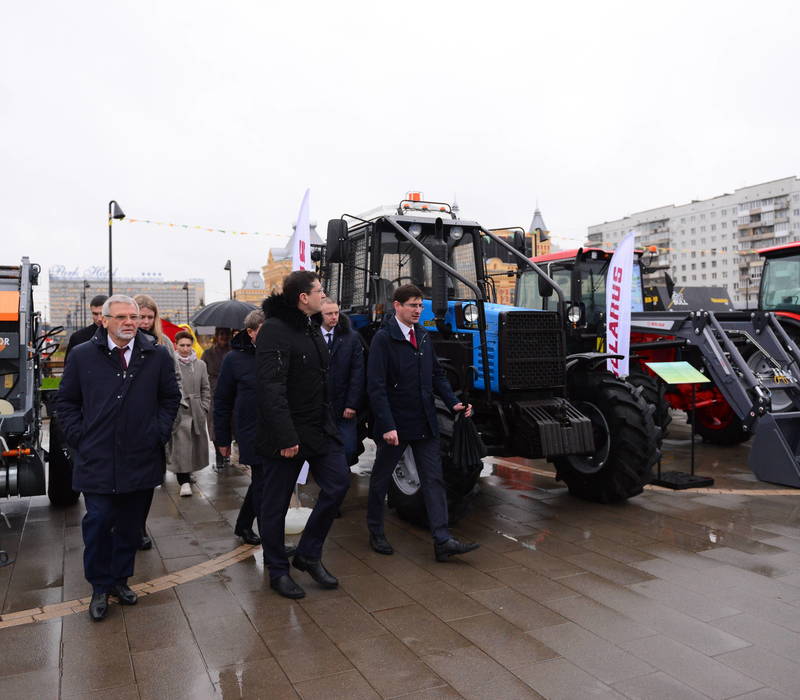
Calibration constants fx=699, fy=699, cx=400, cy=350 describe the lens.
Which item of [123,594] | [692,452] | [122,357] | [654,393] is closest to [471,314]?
[692,452]

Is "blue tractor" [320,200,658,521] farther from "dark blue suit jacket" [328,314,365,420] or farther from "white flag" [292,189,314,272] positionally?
"white flag" [292,189,314,272]

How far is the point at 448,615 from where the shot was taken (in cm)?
397

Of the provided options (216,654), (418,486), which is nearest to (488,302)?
(418,486)

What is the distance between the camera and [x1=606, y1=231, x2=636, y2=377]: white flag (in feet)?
28.1

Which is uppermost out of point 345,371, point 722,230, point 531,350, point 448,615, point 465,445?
point 722,230

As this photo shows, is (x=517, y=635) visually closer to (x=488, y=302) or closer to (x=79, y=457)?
(x=79, y=457)

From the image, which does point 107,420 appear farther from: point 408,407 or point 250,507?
point 408,407

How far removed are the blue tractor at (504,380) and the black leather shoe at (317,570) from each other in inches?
51.2

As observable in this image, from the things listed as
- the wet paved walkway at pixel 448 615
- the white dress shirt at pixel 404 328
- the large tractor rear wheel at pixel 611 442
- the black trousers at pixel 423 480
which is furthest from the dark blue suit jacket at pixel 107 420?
the large tractor rear wheel at pixel 611 442

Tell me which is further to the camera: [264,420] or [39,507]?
→ [39,507]

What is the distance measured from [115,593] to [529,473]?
16.0 feet

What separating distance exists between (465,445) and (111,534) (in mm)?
2423

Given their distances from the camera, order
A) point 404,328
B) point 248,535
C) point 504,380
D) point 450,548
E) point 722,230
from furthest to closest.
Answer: point 722,230
point 504,380
point 248,535
point 404,328
point 450,548

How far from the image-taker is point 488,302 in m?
6.95
